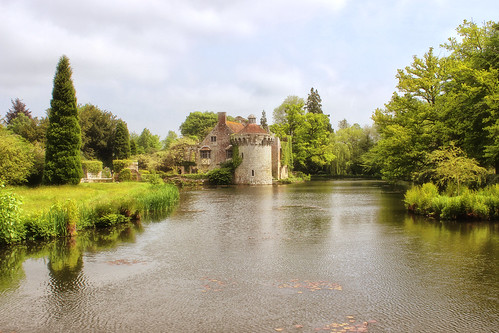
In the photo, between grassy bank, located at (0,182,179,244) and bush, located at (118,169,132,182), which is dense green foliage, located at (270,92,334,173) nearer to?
bush, located at (118,169,132,182)

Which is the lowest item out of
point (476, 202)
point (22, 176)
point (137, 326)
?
point (137, 326)

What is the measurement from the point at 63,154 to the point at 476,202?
2353cm

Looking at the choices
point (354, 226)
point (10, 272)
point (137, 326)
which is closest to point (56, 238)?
point (10, 272)

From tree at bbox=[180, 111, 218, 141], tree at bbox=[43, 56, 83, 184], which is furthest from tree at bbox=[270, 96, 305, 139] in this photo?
tree at bbox=[43, 56, 83, 184]

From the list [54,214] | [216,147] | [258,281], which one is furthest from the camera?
[216,147]

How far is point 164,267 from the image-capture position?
404 inches

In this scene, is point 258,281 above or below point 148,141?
below

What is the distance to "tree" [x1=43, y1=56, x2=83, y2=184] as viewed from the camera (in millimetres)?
25297

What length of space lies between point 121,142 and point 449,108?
133 ft

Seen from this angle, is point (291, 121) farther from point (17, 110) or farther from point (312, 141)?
point (17, 110)

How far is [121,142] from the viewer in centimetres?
5216

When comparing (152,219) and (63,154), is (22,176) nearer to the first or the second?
(63,154)

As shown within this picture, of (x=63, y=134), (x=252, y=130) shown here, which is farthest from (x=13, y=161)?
(x=252, y=130)

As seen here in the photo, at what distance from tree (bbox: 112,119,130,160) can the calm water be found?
3885 cm
